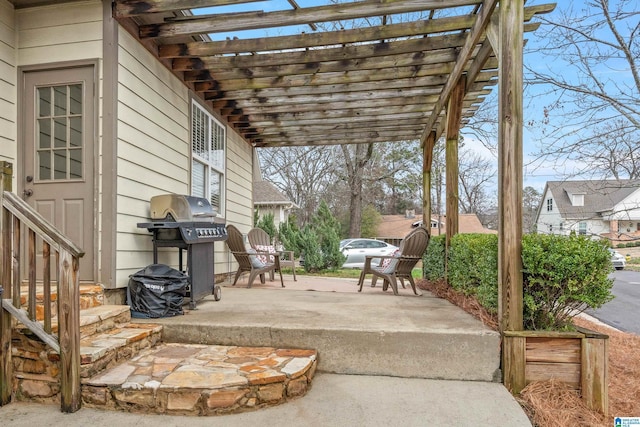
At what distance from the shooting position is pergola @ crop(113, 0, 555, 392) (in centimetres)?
279

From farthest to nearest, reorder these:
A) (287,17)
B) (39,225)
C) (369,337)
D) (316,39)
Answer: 1. (316,39)
2. (287,17)
3. (369,337)
4. (39,225)

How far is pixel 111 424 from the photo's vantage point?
6.98 feet

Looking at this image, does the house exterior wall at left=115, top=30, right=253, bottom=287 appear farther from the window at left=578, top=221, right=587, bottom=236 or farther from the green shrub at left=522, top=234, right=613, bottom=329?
the window at left=578, top=221, right=587, bottom=236

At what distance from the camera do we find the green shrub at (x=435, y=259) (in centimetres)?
549

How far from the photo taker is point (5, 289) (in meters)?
2.41

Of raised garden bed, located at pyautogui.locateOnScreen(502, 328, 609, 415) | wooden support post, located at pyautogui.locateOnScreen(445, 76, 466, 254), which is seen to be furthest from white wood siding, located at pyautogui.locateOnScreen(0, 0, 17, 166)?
wooden support post, located at pyautogui.locateOnScreen(445, 76, 466, 254)

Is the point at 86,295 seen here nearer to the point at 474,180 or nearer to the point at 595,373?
the point at 595,373

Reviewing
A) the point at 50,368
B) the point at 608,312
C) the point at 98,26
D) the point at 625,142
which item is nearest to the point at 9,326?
the point at 50,368

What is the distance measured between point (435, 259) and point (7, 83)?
5342mm

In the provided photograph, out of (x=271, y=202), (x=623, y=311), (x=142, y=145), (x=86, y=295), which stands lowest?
(x=623, y=311)

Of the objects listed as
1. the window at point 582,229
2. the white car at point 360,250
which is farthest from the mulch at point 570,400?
the white car at point 360,250

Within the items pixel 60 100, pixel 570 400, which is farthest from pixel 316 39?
pixel 570 400

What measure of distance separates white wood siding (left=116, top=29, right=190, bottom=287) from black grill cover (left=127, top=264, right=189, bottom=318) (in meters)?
0.25

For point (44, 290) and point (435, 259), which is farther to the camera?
point (435, 259)
